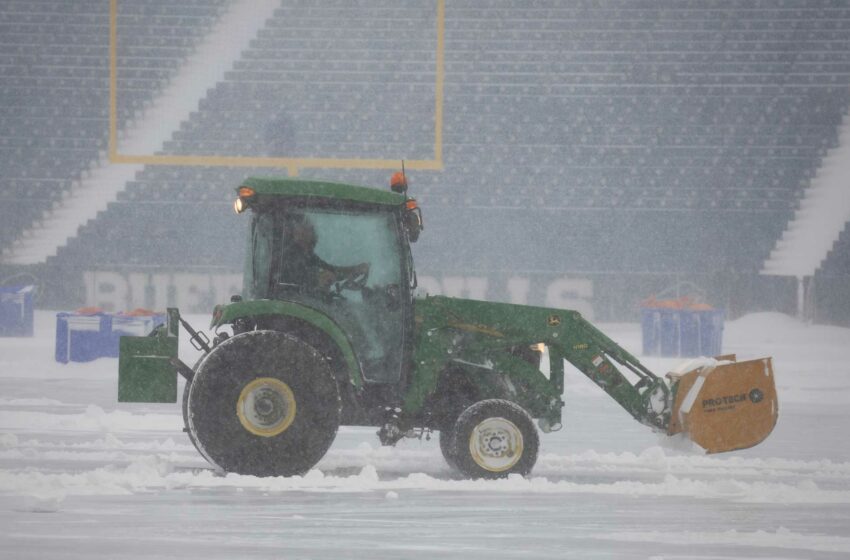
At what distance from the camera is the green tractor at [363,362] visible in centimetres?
720

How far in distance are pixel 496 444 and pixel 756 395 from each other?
155 cm

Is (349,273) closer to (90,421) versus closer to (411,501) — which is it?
(411,501)

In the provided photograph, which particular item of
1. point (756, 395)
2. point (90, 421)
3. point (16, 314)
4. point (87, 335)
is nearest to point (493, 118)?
point (16, 314)

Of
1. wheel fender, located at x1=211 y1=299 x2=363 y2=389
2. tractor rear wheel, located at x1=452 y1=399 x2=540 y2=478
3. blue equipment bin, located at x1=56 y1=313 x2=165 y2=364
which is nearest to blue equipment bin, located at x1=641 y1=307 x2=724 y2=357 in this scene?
blue equipment bin, located at x1=56 y1=313 x2=165 y2=364

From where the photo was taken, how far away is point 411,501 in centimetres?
→ 705

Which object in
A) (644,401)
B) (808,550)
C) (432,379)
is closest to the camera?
(808,550)

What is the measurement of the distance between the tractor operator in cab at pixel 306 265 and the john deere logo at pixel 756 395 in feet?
7.55

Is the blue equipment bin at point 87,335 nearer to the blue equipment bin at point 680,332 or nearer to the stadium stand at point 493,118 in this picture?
the blue equipment bin at point 680,332

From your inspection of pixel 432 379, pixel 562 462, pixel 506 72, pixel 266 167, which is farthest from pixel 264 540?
pixel 506 72

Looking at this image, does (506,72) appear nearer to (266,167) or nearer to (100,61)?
(266,167)

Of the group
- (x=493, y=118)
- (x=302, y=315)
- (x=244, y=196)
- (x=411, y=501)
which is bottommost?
(x=411, y=501)

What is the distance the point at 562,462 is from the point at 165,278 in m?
17.0

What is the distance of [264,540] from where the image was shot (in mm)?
6008

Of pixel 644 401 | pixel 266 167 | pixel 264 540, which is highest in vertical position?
pixel 266 167
